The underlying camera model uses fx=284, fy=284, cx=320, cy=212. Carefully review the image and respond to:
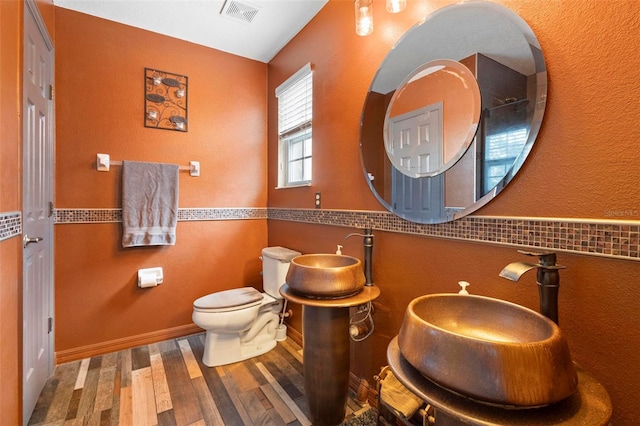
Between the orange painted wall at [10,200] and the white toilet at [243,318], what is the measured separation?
853 millimetres

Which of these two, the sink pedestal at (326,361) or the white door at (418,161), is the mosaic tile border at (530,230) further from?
the sink pedestal at (326,361)

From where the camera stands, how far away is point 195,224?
8.06 ft

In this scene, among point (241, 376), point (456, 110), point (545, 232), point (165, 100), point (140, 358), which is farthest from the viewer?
point (165, 100)

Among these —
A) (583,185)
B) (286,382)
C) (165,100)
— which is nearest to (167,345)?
(286,382)

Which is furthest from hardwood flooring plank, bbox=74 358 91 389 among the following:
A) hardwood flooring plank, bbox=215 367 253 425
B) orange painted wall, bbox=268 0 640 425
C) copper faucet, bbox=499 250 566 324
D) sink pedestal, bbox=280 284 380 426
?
copper faucet, bbox=499 250 566 324

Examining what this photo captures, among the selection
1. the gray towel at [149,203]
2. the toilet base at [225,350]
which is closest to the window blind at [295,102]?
the gray towel at [149,203]

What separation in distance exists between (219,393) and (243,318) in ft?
1.47

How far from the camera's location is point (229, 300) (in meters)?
2.03

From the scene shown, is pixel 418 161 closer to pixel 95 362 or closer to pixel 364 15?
pixel 364 15

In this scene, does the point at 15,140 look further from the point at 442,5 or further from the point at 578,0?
the point at 578,0

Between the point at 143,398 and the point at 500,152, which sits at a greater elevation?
the point at 500,152

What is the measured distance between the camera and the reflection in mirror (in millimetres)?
1146

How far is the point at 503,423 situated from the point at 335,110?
5.64 ft

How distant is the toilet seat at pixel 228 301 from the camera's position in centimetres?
192
